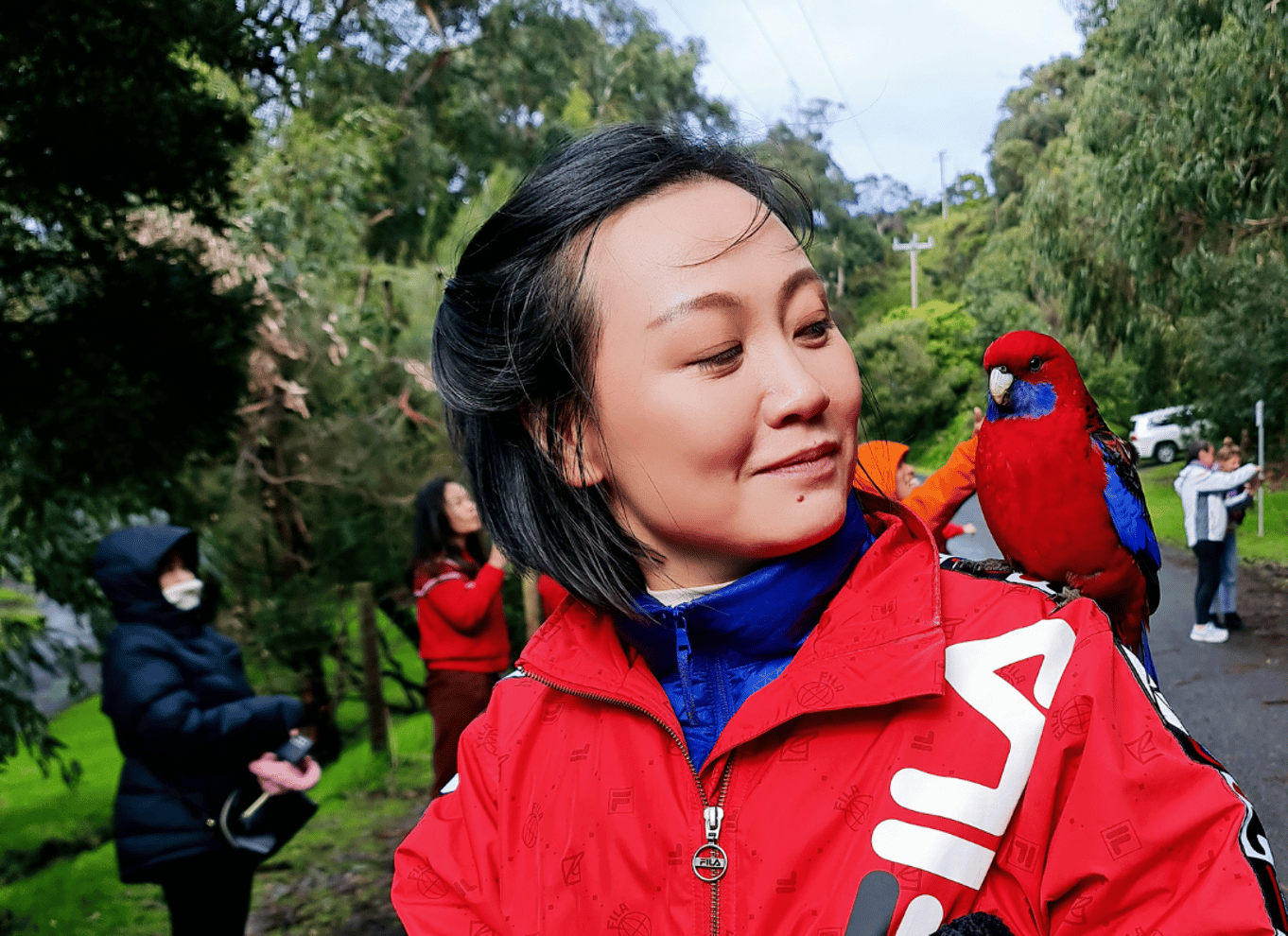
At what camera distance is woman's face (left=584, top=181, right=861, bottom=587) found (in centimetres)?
71

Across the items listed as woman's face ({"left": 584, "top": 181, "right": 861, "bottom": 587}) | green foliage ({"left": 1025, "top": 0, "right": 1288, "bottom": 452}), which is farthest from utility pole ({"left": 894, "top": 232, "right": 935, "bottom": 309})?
woman's face ({"left": 584, "top": 181, "right": 861, "bottom": 587})

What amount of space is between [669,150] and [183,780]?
2179mm

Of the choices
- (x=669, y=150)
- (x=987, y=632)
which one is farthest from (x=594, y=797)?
(x=669, y=150)

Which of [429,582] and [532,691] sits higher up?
[532,691]

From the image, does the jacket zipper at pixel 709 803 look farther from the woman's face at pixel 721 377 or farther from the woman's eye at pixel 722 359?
the woman's eye at pixel 722 359

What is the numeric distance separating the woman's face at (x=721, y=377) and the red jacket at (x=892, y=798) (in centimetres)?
10

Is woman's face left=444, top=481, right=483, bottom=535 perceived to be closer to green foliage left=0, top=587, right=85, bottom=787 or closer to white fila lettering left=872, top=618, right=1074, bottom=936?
green foliage left=0, top=587, right=85, bottom=787

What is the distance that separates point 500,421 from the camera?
36.4 inches

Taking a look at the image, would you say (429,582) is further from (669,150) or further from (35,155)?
(669,150)

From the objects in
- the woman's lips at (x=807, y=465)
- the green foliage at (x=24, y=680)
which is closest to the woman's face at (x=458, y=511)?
the green foliage at (x=24, y=680)

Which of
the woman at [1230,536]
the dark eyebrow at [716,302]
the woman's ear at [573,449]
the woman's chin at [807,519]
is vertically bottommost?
the woman at [1230,536]

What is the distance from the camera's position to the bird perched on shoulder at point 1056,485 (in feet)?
3.43

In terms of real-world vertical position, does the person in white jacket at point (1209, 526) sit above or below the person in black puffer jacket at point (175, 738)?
below

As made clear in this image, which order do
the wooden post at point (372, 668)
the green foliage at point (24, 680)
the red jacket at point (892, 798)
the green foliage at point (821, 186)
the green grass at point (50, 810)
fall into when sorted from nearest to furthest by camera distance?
the red jacket at point (892, 798) → the green foliage at point (821, 186) → the green foliage at point (24, 680) → the green grass at point (50, 810) → the wooden post at point (372, 668)
